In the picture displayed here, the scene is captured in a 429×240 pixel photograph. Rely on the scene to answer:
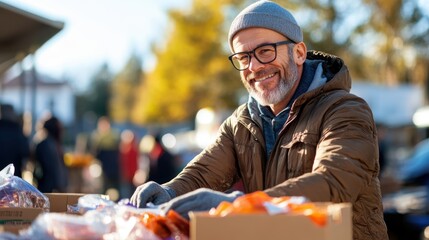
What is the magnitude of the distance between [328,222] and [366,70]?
34.6 meters

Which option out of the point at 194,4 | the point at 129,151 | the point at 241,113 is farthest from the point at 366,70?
the point at 241,113

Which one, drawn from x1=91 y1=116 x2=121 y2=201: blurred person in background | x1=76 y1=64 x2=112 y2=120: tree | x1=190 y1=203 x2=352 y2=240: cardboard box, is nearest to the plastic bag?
x1=190 y1=203 x2=352 y2=240: cardboard box

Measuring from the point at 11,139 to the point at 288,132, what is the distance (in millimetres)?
5893

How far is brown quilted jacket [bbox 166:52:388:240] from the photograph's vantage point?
3139 millimetres

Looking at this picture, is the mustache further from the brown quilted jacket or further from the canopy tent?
the canopy tent

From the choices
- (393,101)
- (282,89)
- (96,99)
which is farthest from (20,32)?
(96,99)

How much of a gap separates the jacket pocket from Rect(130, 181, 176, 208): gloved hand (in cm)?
55

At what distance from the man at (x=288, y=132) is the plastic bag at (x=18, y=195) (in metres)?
0.45

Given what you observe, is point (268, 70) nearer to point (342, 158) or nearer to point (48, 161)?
point (342, 158)

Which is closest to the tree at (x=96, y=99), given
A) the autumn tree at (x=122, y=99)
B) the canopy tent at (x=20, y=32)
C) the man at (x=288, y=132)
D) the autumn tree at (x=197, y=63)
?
the autumn tree at (x=122, y=99)

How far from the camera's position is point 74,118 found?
70.5 m

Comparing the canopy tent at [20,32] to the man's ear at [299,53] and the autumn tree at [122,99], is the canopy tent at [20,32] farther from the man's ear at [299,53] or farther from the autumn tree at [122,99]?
the autumn tree at [122,99]

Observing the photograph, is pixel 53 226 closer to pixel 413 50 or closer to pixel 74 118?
pixel 413 50

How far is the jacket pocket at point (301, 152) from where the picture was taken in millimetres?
3477
